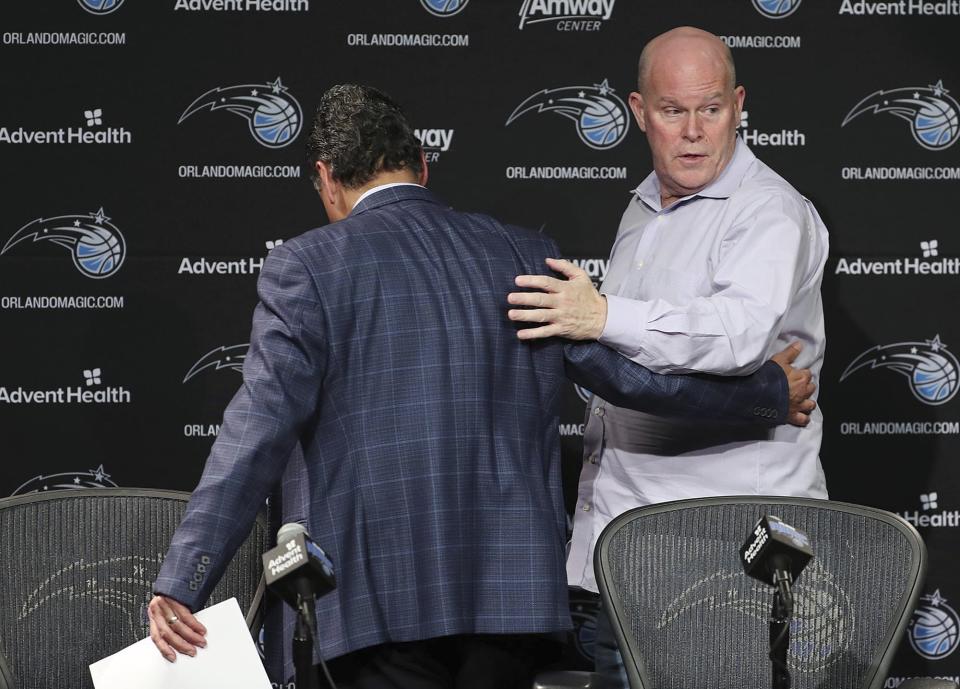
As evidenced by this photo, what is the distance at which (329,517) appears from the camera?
2182 millimetres

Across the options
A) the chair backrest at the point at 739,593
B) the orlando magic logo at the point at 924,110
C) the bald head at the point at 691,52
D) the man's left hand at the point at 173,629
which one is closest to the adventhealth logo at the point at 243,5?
the bald head at the point at 691,52

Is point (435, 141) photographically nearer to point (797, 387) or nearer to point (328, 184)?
point (328, 184)

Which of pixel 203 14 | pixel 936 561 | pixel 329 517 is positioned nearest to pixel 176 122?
pixel 203 14

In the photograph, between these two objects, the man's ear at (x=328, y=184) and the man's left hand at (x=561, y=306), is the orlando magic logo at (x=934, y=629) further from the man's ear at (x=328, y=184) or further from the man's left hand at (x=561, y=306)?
the man's ear at (x=328, y=184)

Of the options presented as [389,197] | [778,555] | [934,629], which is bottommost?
[934,629]

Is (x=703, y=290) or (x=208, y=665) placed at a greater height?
(x=703, y=290)

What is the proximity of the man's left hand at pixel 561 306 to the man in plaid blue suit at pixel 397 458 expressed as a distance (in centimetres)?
4

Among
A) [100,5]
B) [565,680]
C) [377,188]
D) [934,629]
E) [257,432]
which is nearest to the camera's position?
[257,432]

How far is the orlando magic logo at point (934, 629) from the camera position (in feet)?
13.1

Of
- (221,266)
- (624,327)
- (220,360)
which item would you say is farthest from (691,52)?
(220,360)

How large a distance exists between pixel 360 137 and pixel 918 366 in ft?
7.83

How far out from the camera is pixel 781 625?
1757 mm

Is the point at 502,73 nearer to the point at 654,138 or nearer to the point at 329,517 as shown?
the point at 654,138

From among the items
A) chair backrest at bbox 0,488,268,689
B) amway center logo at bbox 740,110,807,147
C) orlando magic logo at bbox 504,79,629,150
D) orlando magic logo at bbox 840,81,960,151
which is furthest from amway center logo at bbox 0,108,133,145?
orlando magic logo at bbox 840,81,960,151
